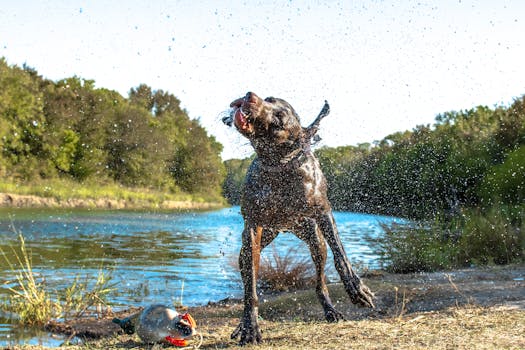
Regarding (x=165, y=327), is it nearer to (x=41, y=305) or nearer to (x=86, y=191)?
(x=41, y=305)

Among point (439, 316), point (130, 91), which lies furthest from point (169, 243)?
point (130, 91)

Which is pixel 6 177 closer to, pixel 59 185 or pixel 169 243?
pixel 59 185

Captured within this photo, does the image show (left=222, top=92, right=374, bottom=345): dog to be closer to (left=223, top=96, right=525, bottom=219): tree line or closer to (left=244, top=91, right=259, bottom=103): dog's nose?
(left=244, top=91, right=259, bottom=103): dog's nose

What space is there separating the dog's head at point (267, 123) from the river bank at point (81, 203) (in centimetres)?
3552

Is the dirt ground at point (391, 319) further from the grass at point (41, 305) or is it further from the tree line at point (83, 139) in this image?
the tree line at point (83, 139)

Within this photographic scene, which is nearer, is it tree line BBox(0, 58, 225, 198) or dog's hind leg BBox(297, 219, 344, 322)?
dog's hind leg BBox(297, 219, 344, 322)

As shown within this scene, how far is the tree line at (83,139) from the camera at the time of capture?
45625 millimetres

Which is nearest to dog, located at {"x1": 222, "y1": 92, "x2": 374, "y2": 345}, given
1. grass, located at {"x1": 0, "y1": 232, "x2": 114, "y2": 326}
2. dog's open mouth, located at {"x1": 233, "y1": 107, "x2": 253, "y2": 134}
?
dog's open mouth, located at {"x1": 233, "y1": 107, "x2": 253, "y2": 134}

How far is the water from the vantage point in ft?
35.7

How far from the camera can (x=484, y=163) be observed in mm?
24281

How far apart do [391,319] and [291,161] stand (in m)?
2.04

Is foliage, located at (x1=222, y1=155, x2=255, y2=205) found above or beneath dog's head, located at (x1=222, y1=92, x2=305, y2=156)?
beneath

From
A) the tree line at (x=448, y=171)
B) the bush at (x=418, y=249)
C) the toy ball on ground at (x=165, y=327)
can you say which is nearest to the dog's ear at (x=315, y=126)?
the toy ball on ground at (x=165, y=327)

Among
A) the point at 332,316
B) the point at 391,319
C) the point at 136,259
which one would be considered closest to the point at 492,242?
the point at 391,319
